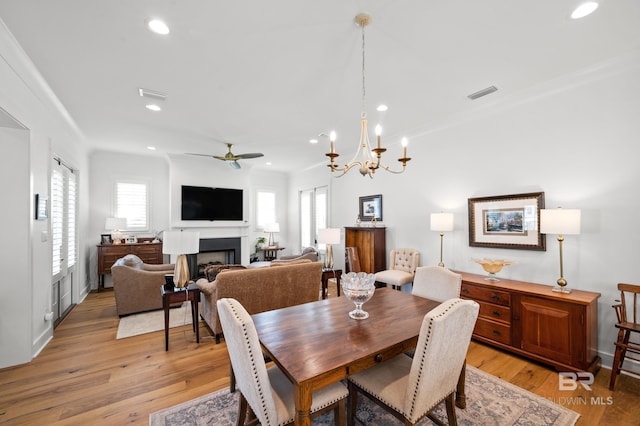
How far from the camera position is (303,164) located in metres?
6.88

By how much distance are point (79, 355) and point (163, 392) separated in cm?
137

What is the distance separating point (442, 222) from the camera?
376 centimetres

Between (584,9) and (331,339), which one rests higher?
(584,9)

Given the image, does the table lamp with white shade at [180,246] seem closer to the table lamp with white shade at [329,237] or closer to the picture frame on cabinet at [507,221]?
the table lamp with white shade at [329,237]

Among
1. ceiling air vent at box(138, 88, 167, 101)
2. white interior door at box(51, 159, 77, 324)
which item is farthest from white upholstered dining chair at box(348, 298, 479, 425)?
white interior door at box(51, 159, 77, 324)

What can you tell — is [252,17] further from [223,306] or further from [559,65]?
[559,65]

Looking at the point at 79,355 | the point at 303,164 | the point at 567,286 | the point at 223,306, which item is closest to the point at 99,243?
the point at 79,355

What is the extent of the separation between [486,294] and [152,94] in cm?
443

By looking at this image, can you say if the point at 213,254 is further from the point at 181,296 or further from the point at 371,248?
the point at 371,248

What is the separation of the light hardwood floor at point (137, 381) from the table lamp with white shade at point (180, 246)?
77 cm

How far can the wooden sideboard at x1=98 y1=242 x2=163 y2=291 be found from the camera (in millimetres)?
5271

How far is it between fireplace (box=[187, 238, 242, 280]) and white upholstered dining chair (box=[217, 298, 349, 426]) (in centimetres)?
515

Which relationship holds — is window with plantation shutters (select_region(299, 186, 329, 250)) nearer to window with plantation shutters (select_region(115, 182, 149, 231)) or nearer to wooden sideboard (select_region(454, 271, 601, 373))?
window with plantation shutters (select_region(115, 182, 149, 231))

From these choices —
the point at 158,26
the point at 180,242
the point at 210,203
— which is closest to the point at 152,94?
the point at 158,26
